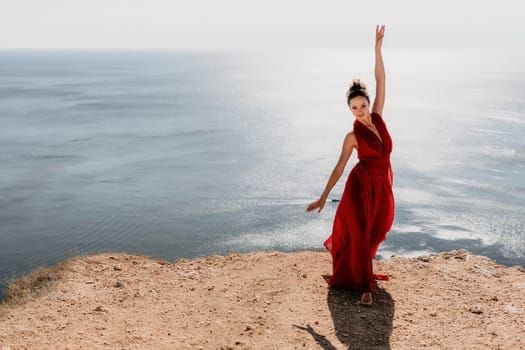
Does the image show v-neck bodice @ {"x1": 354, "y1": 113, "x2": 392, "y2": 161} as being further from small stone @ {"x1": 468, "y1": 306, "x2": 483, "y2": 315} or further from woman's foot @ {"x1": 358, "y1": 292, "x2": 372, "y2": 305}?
small stone @ {"x1": 468, "y1": 306, "x2": 483, "y2": 315}

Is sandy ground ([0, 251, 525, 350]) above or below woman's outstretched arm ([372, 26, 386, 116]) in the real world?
below

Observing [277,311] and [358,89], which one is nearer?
[358,89]

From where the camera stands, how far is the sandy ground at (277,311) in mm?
5758

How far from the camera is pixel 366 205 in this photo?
655 centimetres

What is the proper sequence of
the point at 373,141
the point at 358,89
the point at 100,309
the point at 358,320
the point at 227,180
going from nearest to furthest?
the point at 358,320 → the point at 358,89 → the point at 373,141 → the point at 100,309 → the point at 227,180

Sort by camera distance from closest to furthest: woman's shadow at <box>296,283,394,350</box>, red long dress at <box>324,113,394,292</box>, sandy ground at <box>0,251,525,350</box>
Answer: woman's shadow at <box>296,283,394,350</box>
sandy ground at <box>0,251,525,350</box>
red long dress at <box>324,113,394,292</box>

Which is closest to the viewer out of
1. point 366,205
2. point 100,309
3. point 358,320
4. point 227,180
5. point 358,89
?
point 358,320

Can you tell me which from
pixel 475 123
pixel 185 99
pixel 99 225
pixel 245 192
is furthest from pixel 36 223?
pixel 185 99

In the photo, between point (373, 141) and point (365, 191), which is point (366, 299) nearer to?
point (365, 191)

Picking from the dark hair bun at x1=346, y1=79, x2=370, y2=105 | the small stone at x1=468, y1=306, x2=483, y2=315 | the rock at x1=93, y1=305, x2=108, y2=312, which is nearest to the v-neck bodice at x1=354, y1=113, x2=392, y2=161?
the dark hair bun at x1=346, y1=79, x2=370, y2=105

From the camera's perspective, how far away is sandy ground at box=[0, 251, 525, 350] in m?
5.76

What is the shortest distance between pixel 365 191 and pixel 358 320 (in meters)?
1.73

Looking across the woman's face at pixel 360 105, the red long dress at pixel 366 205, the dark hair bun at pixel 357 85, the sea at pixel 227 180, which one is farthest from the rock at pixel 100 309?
the sea at pixel 227 180

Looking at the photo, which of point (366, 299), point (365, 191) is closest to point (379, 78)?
point (365, 191)
